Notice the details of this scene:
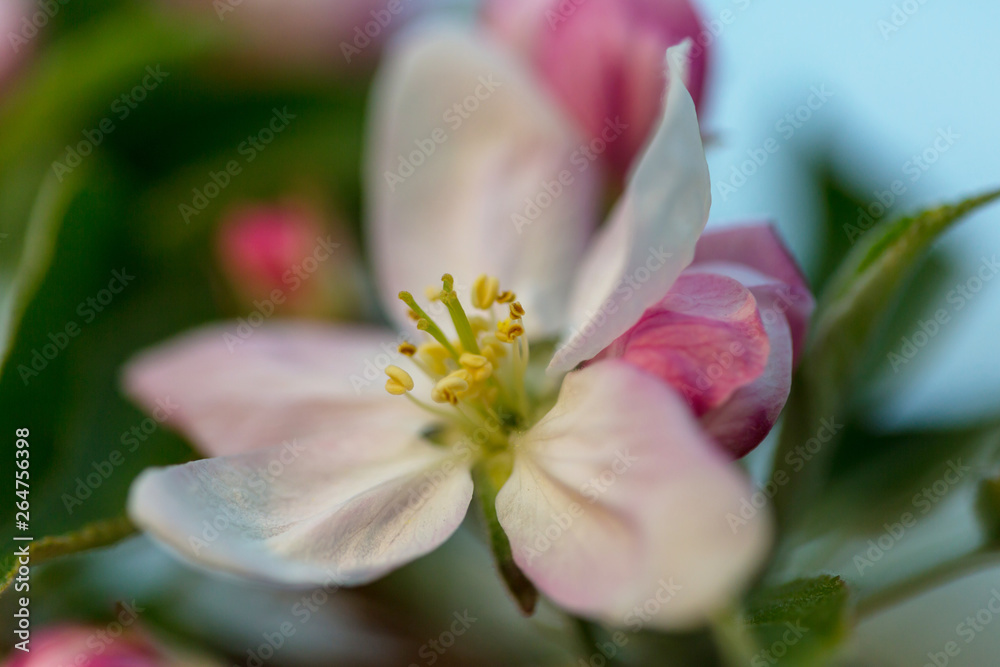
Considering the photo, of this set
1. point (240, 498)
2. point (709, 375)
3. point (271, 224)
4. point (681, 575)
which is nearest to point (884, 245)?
point (709, 375)

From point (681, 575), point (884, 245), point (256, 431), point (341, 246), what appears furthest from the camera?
point (341, 246)

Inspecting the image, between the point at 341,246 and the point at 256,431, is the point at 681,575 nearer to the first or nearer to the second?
the point at 256,431

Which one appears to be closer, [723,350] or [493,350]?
[723,350]

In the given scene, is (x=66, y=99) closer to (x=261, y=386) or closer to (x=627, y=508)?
(x=261, y=386)

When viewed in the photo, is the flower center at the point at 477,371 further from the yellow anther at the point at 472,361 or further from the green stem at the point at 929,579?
the green stem at the point at 929,579

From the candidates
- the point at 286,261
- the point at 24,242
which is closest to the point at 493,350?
the point at 286,261
